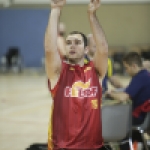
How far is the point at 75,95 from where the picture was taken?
2.89 m

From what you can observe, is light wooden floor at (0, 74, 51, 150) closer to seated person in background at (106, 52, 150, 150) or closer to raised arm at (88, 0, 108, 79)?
seated person in background at (106, 52, 150, 150)

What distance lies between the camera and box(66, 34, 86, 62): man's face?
9.64 ft

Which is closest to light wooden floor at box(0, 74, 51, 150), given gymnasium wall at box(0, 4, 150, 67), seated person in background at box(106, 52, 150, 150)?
seated person in background at box(106, 52, 150, 150)

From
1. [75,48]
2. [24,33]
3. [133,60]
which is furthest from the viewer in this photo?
[24,33]

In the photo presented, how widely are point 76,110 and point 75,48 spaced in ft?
1.49

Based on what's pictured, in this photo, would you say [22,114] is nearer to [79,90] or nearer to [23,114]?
[23,114]

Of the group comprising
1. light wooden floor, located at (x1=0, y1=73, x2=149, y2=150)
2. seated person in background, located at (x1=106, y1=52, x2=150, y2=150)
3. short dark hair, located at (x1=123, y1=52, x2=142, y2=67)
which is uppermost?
short dark hair, located at (x1=123, y1=52, x2=142, y2=67)

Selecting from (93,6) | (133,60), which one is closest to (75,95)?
(93,6)

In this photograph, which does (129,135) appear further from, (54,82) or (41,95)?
(41,95)

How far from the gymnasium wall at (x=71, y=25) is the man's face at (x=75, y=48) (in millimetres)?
17443

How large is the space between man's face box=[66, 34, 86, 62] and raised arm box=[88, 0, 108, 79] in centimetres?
12

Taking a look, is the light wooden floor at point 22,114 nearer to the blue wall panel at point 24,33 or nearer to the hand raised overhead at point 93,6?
the hand raised overhead at point 93,6

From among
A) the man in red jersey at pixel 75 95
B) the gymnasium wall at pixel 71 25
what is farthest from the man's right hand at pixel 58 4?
the gymnasium wall at pixel 71 25

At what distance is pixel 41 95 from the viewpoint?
12.1 metres
